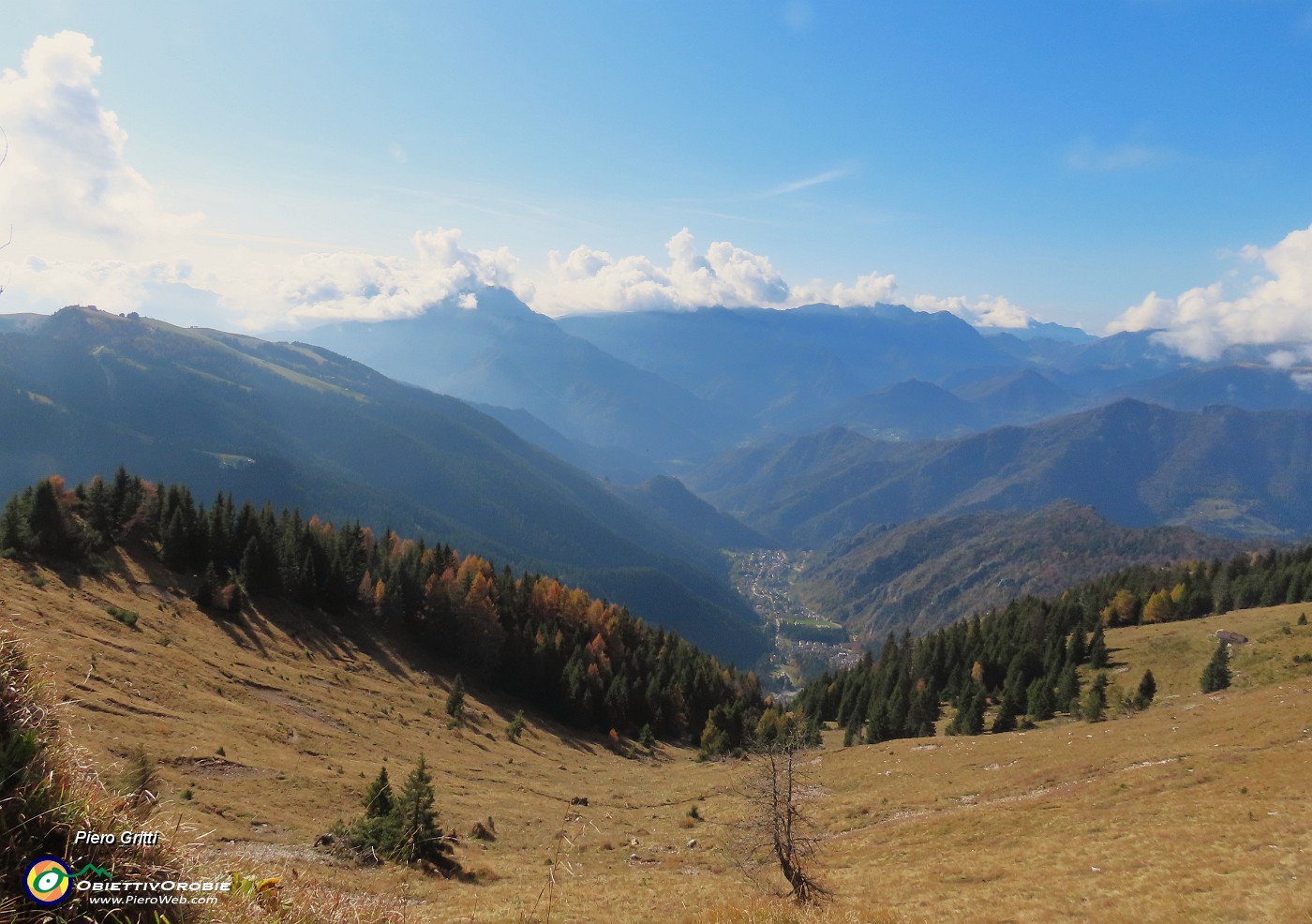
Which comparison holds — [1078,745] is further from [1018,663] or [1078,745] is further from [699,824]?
[1018,663]

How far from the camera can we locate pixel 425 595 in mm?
81875

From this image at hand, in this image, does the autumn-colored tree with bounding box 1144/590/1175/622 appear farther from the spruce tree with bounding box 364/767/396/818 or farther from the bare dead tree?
the spruce tree with bounding box 364/767/396/818

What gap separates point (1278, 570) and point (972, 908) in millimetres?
124476

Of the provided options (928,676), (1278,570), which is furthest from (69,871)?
(1278,570)

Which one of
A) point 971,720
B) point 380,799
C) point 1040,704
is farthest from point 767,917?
point 1040,704

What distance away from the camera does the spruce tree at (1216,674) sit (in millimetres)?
63906

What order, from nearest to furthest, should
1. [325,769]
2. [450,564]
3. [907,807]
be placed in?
1. [325,769]
2. [907,807]
3. [450,564]

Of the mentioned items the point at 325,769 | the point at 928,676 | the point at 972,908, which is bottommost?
the point at 928,676

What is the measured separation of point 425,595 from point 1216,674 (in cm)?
9133

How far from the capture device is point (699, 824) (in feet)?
138

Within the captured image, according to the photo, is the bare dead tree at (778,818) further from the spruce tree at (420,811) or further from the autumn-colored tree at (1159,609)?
the autumn-colored tree at (1159,609)

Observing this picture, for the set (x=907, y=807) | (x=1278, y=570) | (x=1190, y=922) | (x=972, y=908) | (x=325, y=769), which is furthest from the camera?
(x=1278, y=570)

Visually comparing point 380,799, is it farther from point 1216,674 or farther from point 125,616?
point 1216,674

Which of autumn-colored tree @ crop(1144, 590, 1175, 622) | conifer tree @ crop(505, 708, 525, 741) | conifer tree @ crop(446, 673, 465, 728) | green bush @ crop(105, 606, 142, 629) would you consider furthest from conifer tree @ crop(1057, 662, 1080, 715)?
green bush @ crop(105, 606, 142, 629)
